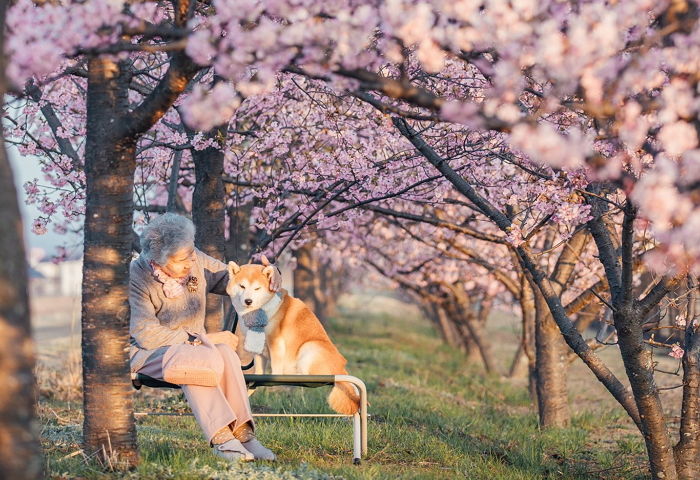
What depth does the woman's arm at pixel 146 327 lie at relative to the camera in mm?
6043

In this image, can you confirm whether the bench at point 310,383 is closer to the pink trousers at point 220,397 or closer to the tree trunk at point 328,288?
the pink trousers at point 220,397

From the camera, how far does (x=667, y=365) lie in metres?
19.3

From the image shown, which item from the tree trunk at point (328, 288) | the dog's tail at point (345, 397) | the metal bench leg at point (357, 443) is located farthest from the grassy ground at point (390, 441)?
the tree trunk at point (328, 288)

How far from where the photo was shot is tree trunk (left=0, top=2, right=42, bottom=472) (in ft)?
11.2

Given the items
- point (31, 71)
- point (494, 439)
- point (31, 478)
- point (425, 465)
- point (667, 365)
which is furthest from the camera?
point (667, 365)

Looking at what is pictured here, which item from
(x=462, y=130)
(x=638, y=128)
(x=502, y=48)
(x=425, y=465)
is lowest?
(x=425, y=465)

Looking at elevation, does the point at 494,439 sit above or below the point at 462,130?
below

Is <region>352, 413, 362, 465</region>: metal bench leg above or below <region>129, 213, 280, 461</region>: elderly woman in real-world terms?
below

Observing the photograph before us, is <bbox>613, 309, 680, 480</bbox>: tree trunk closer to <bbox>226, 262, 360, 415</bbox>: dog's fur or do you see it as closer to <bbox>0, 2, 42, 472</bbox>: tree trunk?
<bbox>226, 262, 360, 415</bbox>: dog's fur

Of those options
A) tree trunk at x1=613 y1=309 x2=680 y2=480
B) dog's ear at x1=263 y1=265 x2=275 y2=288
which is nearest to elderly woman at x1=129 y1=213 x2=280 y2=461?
dog's ear at x1=263 y1=265 x2=275 y2=288

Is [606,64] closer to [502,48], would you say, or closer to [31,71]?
[502,48]

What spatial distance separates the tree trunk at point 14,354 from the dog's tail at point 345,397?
10.2 feet

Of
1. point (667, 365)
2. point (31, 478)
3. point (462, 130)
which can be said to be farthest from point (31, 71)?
point (667, 365)

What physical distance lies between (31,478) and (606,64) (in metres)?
2.81
